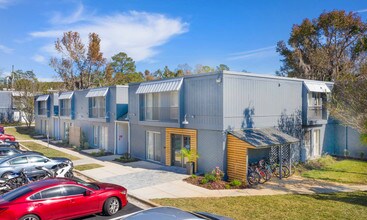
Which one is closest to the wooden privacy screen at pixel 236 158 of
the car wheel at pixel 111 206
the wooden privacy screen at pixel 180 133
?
the wooden privacy screen at pixel 180 133

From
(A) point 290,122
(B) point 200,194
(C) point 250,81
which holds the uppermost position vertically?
(C) point 250,81

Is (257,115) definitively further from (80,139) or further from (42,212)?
(80,139)

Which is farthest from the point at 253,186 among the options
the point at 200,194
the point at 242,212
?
the point at 242,212

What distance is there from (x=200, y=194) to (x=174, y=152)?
6.15 meters

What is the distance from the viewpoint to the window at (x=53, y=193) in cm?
916

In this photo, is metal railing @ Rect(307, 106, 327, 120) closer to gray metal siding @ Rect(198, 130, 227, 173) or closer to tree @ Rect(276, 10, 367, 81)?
gray metal siding @ Rect(198, 130, 227, 173)

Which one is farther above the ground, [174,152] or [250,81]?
[250,81]

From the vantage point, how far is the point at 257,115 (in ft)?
58.2

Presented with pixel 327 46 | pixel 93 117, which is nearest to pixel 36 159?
pixel 93 117

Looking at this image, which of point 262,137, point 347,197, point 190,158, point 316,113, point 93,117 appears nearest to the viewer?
point 347,197

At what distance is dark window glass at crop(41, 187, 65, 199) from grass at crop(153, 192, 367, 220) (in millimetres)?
Result: 4084

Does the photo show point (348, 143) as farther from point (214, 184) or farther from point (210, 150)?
point (214, 184)

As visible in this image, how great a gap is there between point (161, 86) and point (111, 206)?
9907 millimetres

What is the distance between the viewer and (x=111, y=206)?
10.5 m
